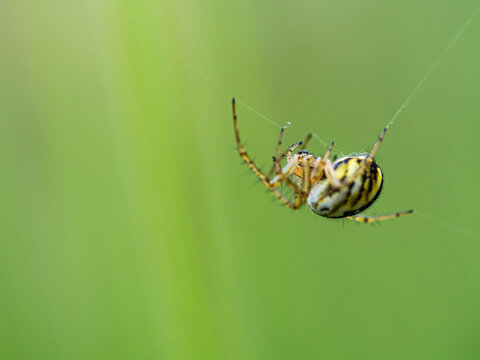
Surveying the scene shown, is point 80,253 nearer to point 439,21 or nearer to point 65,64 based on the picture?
point 65,64

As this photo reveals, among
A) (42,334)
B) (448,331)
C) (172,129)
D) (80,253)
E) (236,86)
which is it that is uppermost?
(236,86)

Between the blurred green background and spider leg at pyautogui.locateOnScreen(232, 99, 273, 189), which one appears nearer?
the blurred green background

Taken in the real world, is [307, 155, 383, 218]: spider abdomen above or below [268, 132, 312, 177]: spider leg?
below

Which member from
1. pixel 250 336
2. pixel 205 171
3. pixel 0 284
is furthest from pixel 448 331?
pixel 0 284

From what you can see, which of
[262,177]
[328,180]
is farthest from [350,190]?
[262,177]
